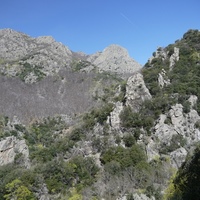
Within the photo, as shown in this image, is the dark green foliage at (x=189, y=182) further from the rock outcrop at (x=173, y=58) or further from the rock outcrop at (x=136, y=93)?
the rock outcrop at (x=173, y=58)

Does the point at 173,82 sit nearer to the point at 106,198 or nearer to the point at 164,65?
the point at 164,65

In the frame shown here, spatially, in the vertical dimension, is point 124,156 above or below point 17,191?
above

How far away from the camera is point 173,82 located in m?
48.1

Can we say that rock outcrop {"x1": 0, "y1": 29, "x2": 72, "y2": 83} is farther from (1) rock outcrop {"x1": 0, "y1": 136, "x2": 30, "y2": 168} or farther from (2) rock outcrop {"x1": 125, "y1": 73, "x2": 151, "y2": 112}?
(2) rock outcrop {"x1": 125, "y1": 73, "x2": 151, "y2": 112}

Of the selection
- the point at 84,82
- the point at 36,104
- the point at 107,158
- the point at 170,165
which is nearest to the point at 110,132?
the point at 107,158

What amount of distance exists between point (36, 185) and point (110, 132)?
1441 centimetres

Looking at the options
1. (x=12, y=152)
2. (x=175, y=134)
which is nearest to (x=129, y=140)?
(x=175, y=134)

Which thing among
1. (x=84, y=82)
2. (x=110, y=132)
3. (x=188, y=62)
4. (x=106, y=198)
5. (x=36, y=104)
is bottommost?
(x=106, y=198)

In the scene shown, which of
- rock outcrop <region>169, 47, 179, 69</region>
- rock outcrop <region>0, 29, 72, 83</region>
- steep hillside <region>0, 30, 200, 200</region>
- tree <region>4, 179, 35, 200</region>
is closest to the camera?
steep hillside <region>0, 30, 200, 200</region>

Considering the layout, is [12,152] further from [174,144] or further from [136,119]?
[174,144]

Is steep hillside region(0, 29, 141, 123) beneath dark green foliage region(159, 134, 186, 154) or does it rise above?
above

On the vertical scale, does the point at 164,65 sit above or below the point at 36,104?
below

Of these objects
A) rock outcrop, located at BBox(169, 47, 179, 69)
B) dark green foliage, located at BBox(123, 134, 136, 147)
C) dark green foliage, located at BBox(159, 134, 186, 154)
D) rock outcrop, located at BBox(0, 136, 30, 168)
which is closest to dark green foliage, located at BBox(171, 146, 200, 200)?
dark green foliage, located at BBox(159, 134, 186, 154)

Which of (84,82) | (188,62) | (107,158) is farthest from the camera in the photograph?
(84,82)
